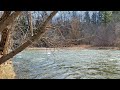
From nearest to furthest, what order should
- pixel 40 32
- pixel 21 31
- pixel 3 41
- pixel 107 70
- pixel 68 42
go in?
pixel 40 32 < pixel 68 42 < pixel 21 31 < pixel 3 41 < pixel 107 70

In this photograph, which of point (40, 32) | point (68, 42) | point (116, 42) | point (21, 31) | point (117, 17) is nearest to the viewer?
point (40, 32)

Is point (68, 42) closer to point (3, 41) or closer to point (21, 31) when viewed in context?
point (21, 31)

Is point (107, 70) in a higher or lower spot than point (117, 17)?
lower

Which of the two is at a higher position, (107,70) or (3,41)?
(3,41)
